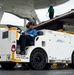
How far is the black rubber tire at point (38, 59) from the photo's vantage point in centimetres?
1370

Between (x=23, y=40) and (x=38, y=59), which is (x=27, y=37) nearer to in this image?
(x=23, y=40)

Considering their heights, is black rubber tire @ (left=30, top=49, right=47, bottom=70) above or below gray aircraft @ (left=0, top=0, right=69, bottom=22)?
below

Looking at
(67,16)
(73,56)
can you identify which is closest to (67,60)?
(73,56)

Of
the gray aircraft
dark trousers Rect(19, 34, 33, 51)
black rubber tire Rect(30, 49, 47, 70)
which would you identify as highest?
the gray aircraft

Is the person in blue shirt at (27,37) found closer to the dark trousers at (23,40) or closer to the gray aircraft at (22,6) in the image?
the dark trousers at (23,40)

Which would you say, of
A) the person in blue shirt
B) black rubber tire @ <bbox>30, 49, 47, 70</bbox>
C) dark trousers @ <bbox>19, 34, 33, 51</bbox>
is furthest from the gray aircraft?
dark trousers @ <bbox>19, 34, 33, 51</bbox>

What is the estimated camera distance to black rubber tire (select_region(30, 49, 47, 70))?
13703 millimetres

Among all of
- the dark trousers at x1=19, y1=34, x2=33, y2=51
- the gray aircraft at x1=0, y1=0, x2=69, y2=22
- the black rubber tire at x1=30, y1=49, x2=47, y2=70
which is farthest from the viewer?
the gray aircraft at x1=0, y1=0, x2=69, y2=22

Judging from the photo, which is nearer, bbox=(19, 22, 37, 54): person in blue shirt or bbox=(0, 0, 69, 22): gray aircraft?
bbox=(19, 22, 37, 54): person in blue shirt

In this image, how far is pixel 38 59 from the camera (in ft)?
45.5

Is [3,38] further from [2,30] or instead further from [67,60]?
[67,60]

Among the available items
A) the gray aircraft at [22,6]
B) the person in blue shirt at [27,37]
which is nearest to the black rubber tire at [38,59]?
the person in blue shirt at [27,37]

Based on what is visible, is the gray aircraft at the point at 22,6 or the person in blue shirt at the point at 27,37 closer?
the person in blue shirt at the point at 27,37

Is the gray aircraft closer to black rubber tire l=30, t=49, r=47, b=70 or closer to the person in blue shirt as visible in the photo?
the person in blue shirt
